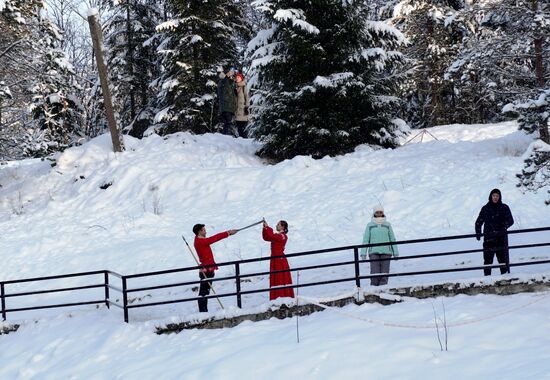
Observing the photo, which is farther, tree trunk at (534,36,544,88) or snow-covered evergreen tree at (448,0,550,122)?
tree trunk at (534,36,544,88)

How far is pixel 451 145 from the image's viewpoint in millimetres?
20188

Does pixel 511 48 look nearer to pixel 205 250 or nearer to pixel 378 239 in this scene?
pixel 378 239

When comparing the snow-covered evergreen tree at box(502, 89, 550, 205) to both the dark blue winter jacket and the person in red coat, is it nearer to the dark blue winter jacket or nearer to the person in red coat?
the dark blue winter jacket

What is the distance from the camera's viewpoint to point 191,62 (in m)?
25.2

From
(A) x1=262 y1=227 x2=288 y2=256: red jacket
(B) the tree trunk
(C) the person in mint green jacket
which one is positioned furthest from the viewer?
(B) the tree trunk

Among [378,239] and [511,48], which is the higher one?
[511,48]

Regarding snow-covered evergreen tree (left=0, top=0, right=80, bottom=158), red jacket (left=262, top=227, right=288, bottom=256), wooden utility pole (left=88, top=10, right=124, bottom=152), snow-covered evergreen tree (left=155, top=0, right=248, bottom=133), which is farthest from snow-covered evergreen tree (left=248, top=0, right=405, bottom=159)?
red jacket (left=262, top=227, right=288, bottom=256)

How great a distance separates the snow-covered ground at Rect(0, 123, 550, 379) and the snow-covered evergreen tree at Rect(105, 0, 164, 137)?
751 cm

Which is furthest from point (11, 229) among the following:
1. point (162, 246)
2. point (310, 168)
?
point (310, 168)

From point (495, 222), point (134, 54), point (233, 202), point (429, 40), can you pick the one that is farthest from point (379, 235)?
point (134, 54)

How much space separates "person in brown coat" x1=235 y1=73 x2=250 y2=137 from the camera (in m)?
23.2

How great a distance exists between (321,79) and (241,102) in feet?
16.3

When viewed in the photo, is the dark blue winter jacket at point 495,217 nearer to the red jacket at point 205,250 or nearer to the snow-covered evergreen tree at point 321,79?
the red jacket at point 205,250

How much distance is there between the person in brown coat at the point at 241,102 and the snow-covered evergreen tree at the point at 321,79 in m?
2.13
